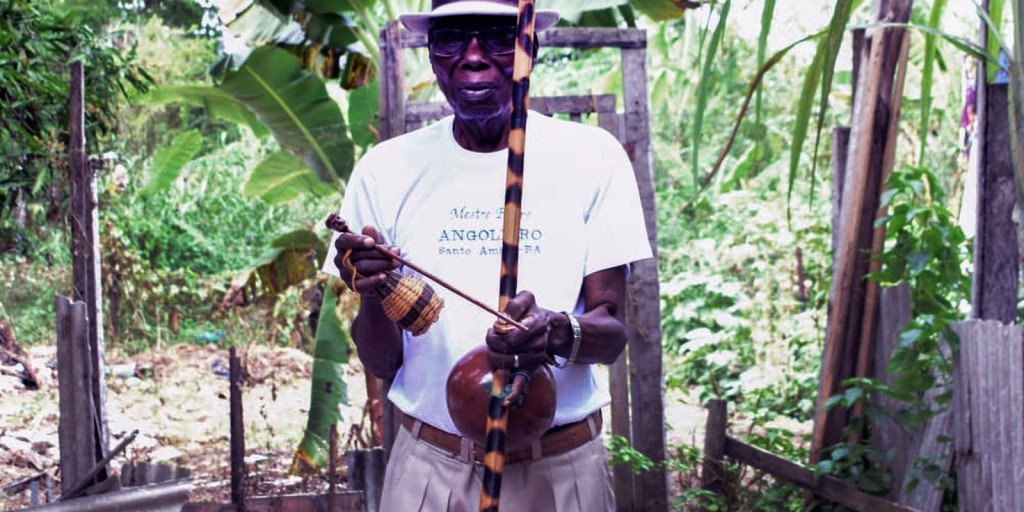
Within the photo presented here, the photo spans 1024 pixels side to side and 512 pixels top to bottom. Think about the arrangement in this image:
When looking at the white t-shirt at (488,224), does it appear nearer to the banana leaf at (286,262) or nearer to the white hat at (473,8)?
the white hat at (473,8)

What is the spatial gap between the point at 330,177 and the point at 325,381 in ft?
4.37

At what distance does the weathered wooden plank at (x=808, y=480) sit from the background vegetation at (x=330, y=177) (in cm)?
9

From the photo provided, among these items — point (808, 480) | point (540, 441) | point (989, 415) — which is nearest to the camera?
point (540, 441)

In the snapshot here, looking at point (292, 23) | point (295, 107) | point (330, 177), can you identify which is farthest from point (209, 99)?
point (330, 177)

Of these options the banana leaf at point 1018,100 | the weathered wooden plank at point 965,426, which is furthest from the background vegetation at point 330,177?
the banana leaf at point 1018,100

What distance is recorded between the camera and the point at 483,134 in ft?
8.75

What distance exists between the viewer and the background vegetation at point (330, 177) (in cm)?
479

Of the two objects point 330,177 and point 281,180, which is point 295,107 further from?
point 281,180

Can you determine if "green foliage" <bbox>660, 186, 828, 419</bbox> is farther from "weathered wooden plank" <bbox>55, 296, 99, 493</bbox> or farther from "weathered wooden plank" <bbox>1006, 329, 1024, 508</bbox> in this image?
"weathered wooden plank" <bbox>55, 296, 99, 493</bbox>

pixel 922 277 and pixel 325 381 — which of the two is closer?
pixel 922 277

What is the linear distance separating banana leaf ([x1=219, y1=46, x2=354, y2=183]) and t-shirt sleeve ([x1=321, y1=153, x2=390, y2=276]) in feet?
14.9

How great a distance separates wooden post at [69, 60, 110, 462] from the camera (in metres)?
4.36

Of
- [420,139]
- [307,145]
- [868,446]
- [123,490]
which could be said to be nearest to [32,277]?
[307,145]

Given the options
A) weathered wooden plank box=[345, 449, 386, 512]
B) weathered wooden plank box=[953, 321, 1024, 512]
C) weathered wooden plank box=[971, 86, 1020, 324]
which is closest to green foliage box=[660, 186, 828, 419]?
weathered wooden plank box=[971, 86, 1020, 324]
